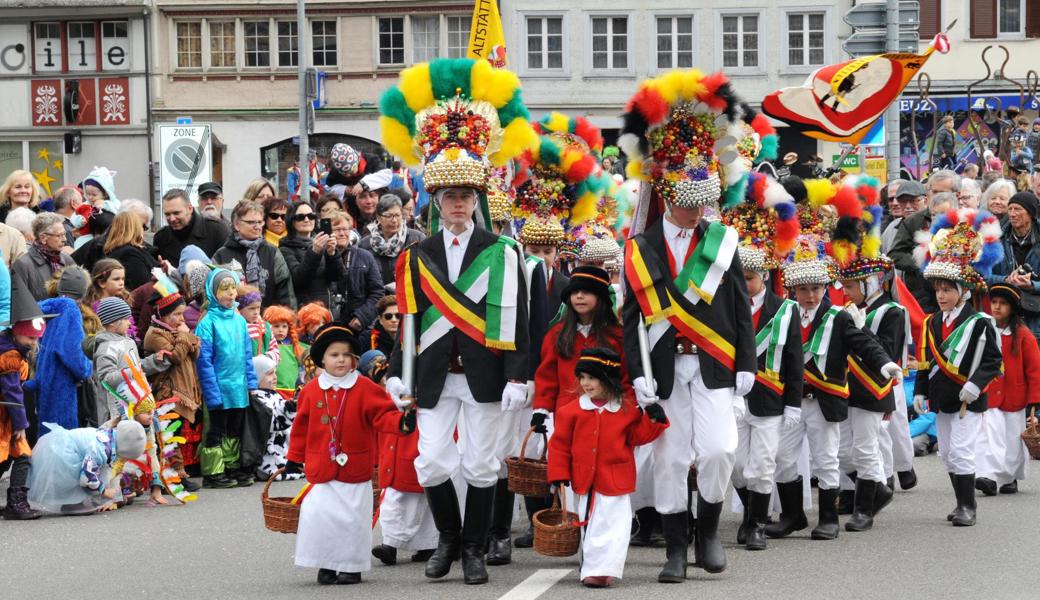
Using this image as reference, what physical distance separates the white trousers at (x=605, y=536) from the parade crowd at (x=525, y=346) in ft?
0.05

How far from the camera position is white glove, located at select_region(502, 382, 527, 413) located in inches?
372

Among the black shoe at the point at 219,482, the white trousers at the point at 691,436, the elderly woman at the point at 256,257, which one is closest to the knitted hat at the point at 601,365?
the white trousers at the point at 691,436

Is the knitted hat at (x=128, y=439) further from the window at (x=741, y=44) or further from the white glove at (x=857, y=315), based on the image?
the window at (x=741, y=44)

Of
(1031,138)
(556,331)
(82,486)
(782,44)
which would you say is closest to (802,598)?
(556,331)

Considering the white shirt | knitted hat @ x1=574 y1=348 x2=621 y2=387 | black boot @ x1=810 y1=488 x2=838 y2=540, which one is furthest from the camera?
black boot @ x1=810 y1=488 x2=838 y2=540

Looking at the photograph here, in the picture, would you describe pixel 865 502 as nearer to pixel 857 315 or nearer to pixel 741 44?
pixel 857 315

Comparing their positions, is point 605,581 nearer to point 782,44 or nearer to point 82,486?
point 82,486

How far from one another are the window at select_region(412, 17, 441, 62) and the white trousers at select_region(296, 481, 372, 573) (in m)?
37.5

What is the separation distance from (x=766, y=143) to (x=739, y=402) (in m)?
3.07

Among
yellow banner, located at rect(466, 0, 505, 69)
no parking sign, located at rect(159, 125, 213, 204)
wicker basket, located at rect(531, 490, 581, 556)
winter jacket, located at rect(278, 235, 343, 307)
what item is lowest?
wicker basket, located at rect(531, 490, 581, 556)

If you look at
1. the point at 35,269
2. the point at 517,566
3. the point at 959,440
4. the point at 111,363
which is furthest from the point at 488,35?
the point at 517,566

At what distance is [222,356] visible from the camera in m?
14.2

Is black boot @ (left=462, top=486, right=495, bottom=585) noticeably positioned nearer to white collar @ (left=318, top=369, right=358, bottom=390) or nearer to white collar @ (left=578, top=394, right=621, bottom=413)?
white collar @ (left=578, top=394, right=621, bottom=413)

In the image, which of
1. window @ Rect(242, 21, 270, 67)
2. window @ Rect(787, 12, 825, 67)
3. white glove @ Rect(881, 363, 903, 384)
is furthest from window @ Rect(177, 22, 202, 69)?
white glove @ Rect(881, 363, 903, 384)
